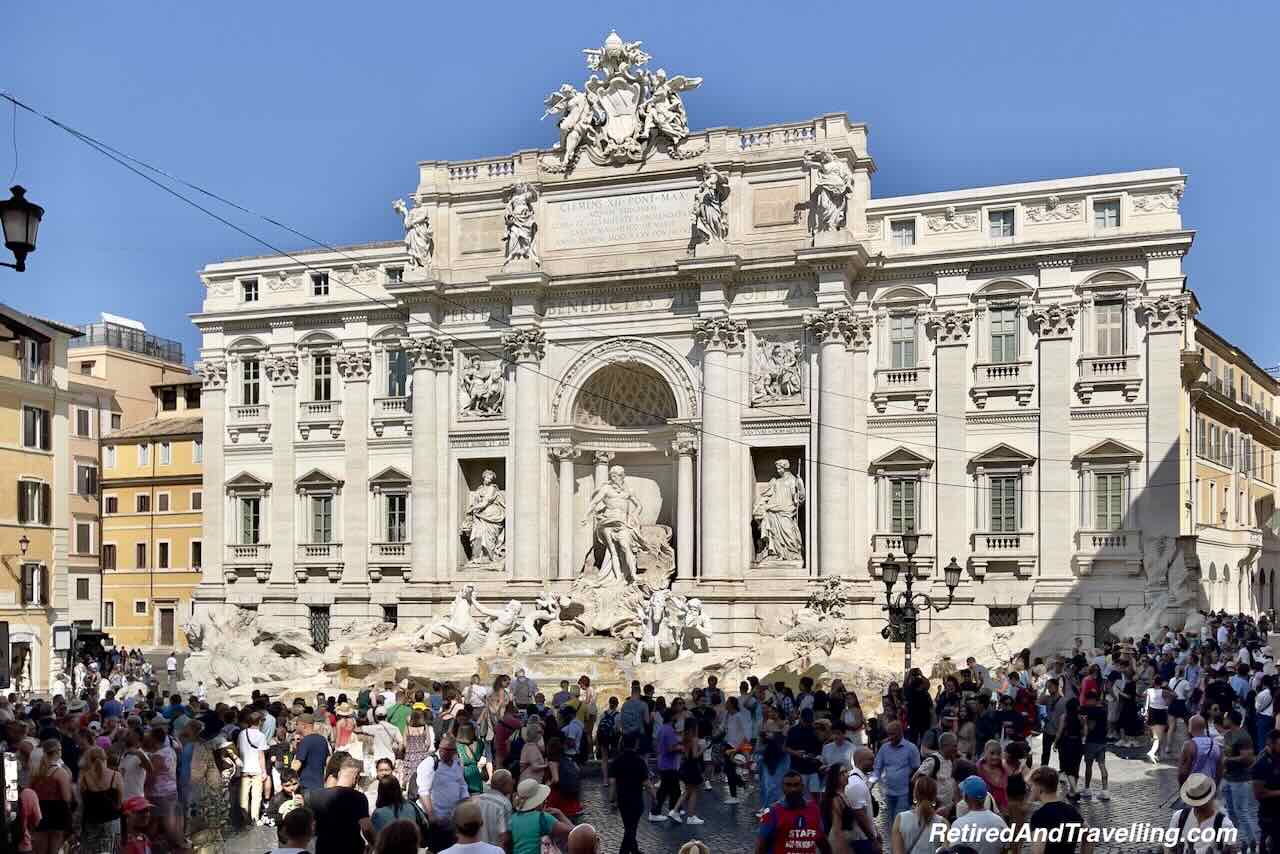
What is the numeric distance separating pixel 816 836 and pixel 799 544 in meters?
28.4

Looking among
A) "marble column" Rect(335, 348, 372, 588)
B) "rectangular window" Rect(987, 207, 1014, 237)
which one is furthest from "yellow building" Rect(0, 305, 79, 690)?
"rectangular window" Rect(987, 207, 1014, 237)

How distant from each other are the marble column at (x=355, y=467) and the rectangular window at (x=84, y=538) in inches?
613

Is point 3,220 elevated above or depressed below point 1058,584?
above

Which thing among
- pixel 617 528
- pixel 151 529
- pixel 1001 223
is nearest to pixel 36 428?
pixel 151 529

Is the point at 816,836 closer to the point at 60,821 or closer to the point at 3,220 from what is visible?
the point at 60,821

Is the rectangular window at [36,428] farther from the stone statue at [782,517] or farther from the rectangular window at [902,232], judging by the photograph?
the rectangular window at [902,232]

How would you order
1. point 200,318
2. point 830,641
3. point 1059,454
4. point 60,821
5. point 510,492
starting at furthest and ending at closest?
1. point 200,318
2. point 510,492
3. point 1059,454
4. point 830,641
5. point 60,821

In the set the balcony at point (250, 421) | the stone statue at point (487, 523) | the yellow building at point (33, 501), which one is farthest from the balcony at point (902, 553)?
the yellow building at point (33, 501)

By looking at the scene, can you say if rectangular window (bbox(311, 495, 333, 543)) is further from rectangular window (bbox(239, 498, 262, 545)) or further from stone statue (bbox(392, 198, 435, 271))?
stone statue (bbox(392, 198, 435, 271))

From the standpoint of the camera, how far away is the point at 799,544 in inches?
1519

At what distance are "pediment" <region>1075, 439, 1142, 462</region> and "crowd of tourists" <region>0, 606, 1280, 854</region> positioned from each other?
10.7m

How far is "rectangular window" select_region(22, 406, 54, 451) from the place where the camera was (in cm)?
4181

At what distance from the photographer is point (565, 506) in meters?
41.1

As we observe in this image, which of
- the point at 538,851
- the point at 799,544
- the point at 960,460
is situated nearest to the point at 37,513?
the point at 799,544
